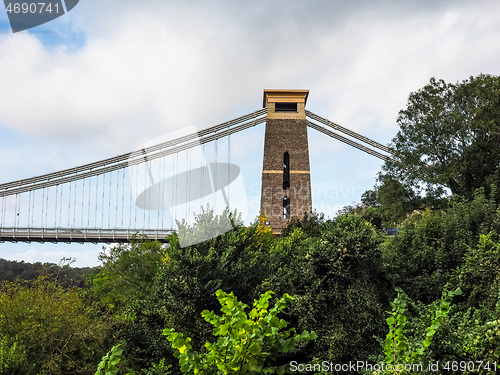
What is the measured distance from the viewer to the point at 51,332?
1141 cm

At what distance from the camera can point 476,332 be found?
26.8 feet

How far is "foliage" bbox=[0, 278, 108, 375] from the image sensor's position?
1122cm

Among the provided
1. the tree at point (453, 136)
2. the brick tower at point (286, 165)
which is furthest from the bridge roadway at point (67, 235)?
the tree at point (453, 136)

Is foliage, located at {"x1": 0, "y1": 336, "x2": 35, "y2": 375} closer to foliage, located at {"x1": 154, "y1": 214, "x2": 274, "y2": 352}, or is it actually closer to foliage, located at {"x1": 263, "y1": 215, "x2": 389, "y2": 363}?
foliage, located at {"x1": 154, "y1": 214, "x2": 274, "y2": 352}

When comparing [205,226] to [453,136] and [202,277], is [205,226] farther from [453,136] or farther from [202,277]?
[453,136]

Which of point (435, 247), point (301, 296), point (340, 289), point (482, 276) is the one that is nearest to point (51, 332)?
point (301, 296)

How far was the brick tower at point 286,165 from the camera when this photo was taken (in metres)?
34.0

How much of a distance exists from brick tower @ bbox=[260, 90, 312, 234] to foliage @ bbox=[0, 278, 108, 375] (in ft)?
72.3

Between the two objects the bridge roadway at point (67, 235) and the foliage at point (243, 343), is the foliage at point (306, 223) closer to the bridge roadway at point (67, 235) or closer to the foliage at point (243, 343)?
the bridge roadway at point (67, 235)

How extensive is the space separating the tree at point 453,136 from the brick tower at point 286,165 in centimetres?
1098

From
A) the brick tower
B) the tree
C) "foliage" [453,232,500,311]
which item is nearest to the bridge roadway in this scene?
the brick tower

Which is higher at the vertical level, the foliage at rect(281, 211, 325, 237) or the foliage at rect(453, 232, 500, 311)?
the foliage at rect(281, 211, 325, 237)

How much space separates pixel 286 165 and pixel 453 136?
48.2 feet

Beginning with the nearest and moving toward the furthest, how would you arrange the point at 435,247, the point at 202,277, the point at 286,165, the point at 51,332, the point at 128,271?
the point at 51,332, the point at 202,277, the point at 435,247, the point at 128,271, the point at 286,165
